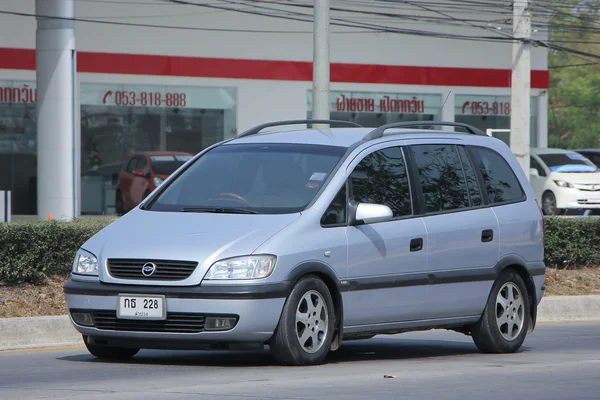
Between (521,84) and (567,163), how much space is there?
7472mm

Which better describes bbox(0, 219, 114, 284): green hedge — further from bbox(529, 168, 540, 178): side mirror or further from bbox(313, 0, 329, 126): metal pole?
bbox(529, 168, 540, 178): side mirror

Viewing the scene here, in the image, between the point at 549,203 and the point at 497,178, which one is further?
the point at 549,203

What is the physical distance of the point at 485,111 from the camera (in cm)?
3962

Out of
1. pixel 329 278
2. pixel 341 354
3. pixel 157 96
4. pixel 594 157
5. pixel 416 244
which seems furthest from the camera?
pixel 594 157

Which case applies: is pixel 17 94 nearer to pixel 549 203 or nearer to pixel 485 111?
pixel 549 203

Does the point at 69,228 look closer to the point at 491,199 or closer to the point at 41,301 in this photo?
the point at 41,301

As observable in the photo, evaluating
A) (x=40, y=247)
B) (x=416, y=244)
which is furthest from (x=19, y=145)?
(x=416, y=244)

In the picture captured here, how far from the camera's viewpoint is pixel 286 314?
8.44m

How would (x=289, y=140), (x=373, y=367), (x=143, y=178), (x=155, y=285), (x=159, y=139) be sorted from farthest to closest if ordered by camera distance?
(x=159, y=139)
(x=143, y=178)
(x=289, y=140)
(x=373, y=367)
(x=155, y=285)

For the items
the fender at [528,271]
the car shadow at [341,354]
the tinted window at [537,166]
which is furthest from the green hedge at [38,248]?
the tinted window at [537,166]

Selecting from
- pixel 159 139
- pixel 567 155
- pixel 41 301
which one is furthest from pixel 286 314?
pixel 159 139

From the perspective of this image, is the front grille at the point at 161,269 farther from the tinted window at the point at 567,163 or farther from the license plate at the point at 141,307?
the tinted window at the point at 567,163

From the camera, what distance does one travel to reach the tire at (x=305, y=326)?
333 inches

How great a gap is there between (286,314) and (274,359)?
0.96 metres
